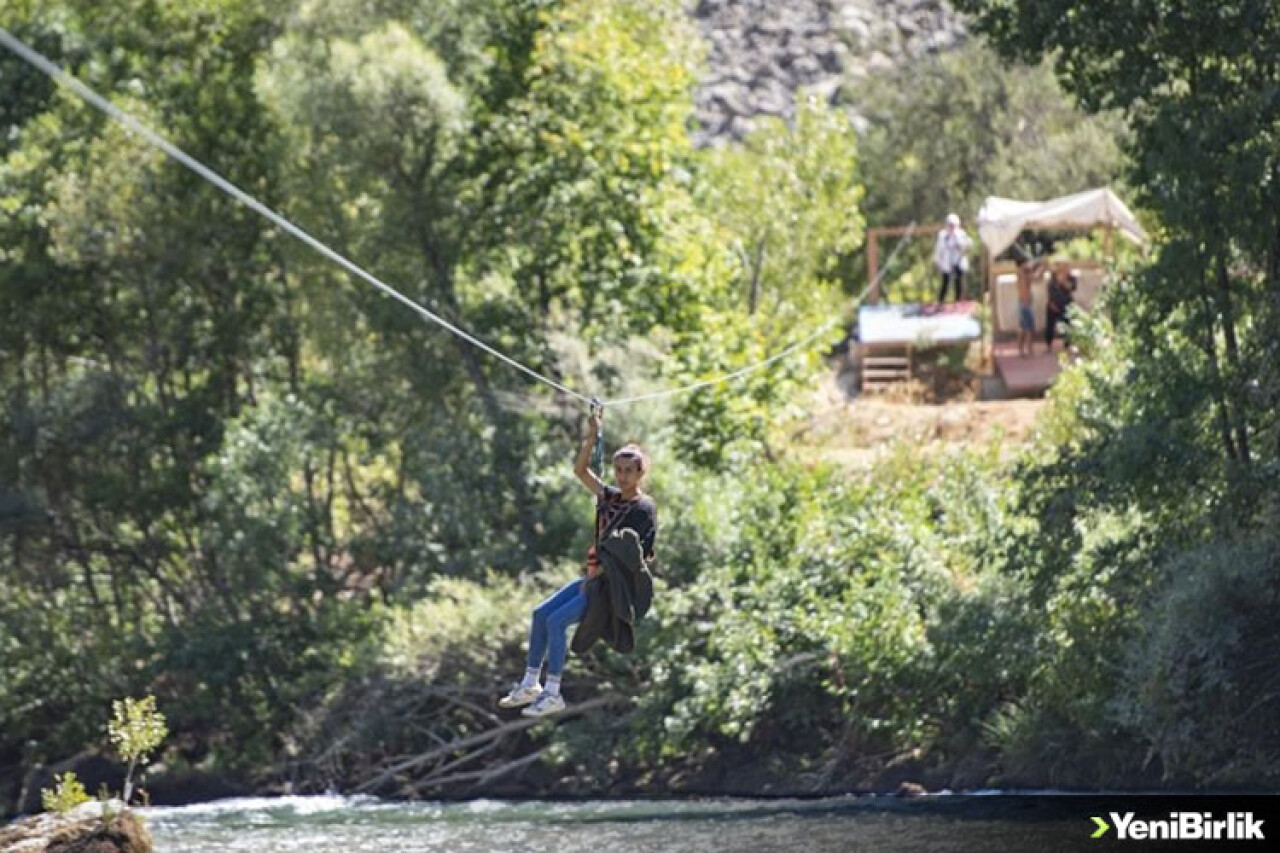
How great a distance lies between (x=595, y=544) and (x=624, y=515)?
0.26m

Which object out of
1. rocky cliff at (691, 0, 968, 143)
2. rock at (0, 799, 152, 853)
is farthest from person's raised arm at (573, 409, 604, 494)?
rocky cliff at (691, 0, 968, 143)

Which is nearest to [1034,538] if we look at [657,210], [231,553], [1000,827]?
[1000,827]

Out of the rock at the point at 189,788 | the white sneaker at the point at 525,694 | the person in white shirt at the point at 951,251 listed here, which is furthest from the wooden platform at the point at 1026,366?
the white sneaker at the point at 525,694

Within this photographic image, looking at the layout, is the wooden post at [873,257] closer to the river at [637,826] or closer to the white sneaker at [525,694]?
the river at [637,826]

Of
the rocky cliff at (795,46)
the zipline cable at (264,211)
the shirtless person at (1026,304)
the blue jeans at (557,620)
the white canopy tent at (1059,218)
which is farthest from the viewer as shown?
the rocky cliff at (795,46)

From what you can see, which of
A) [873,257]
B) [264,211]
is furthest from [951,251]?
[264,211]

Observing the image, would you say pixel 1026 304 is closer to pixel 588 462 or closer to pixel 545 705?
pixel 545 705

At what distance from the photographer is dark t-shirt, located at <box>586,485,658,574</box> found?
1831 cm

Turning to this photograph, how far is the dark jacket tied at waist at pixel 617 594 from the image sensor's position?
18234 mm

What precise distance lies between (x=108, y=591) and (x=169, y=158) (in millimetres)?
6789

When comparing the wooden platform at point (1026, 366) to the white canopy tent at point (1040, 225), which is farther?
the white canopy tent at point (1040, 225)

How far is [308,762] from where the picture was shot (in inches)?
1312

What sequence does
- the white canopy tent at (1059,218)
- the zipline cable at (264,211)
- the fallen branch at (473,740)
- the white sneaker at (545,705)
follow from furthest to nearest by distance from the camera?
the white canopy tent at (1059,218), the fallen branch at (473,740), the white sneaker at (545,705), the zipline cable at (264,211)

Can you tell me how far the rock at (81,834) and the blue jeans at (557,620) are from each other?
5.71 meters
